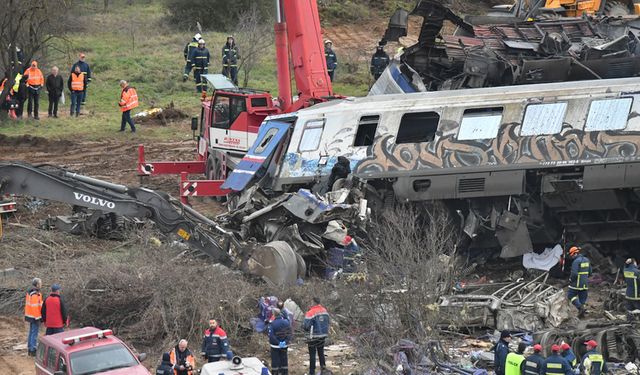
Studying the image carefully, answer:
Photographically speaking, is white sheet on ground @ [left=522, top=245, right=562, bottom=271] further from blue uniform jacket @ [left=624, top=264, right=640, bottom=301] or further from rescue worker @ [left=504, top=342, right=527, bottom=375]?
rescue worker @ [left=504, top=342, right=527, bottom=375]

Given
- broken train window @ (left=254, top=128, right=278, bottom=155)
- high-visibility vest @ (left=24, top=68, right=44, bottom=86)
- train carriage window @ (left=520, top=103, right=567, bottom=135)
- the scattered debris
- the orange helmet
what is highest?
train carriage window @ (left=520, top=103, right=567, bottom=135)

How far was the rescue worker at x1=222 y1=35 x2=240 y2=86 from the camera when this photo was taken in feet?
116

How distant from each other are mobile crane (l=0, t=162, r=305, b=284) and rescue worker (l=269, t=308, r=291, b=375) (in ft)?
11.1

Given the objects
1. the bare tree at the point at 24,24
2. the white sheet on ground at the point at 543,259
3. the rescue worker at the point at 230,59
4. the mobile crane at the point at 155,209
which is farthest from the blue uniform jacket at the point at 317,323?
the rescue worker at the point at 230,59

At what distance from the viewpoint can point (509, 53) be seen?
76.8 ft

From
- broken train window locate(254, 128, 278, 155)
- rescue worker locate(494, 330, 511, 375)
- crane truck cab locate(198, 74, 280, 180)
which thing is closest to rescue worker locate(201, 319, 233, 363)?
rescue worker locate(494, 330, 511, 375)

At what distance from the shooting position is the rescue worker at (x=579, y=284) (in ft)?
60.7

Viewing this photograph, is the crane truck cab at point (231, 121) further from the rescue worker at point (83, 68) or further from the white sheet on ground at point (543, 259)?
the rescue worker at point (83, 68)

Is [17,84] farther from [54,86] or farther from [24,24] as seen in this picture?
[24,24]

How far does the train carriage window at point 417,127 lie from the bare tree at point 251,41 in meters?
16.5

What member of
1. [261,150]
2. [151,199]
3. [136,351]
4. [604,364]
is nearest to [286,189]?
[261,150]

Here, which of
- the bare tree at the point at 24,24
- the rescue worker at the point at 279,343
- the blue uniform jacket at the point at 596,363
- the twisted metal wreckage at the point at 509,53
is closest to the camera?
the blue uniform jacket at the point at 596,363

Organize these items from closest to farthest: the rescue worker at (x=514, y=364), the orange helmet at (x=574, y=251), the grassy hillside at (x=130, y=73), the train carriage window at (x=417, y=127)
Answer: the rescue worker at (x=514, y=364)
the orange helmet at (x=574, y=251)
the train carriage window at (x=417, y=127)
the grassy hillside at (x=130, y=73)

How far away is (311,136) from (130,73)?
59.4 feet
